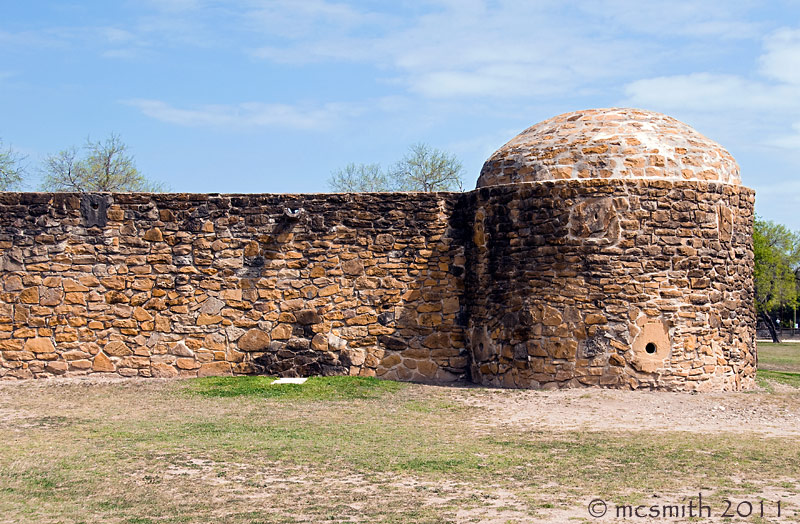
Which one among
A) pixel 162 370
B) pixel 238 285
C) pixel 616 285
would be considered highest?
pixel 616 285

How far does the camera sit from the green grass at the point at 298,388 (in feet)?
34.2

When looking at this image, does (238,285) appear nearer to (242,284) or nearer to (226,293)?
(242,284)

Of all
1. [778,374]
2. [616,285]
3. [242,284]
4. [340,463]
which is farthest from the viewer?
[778,374]

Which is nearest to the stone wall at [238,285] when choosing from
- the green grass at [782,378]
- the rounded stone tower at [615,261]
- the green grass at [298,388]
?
the green grass at [298,388]

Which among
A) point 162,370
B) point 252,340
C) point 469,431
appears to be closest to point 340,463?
point 469,431

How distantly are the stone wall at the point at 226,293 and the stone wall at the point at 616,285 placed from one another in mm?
1084

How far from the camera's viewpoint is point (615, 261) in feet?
34.0

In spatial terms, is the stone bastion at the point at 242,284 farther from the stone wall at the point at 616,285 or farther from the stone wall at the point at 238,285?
the stone wall at the point at 616,285

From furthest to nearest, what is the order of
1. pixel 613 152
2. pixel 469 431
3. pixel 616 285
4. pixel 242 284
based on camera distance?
pixel 242 284, pixel 613 152, pixel 616 285, pixel 469 431

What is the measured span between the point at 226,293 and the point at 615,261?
4960 mm

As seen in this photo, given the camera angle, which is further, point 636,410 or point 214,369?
point 214,369

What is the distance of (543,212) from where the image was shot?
34.7 ft

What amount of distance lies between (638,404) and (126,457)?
5.51m

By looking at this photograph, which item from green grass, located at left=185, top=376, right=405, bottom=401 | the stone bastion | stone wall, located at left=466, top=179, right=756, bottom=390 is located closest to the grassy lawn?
green grass, located at left=185, top=376, right=405, bottom=401
